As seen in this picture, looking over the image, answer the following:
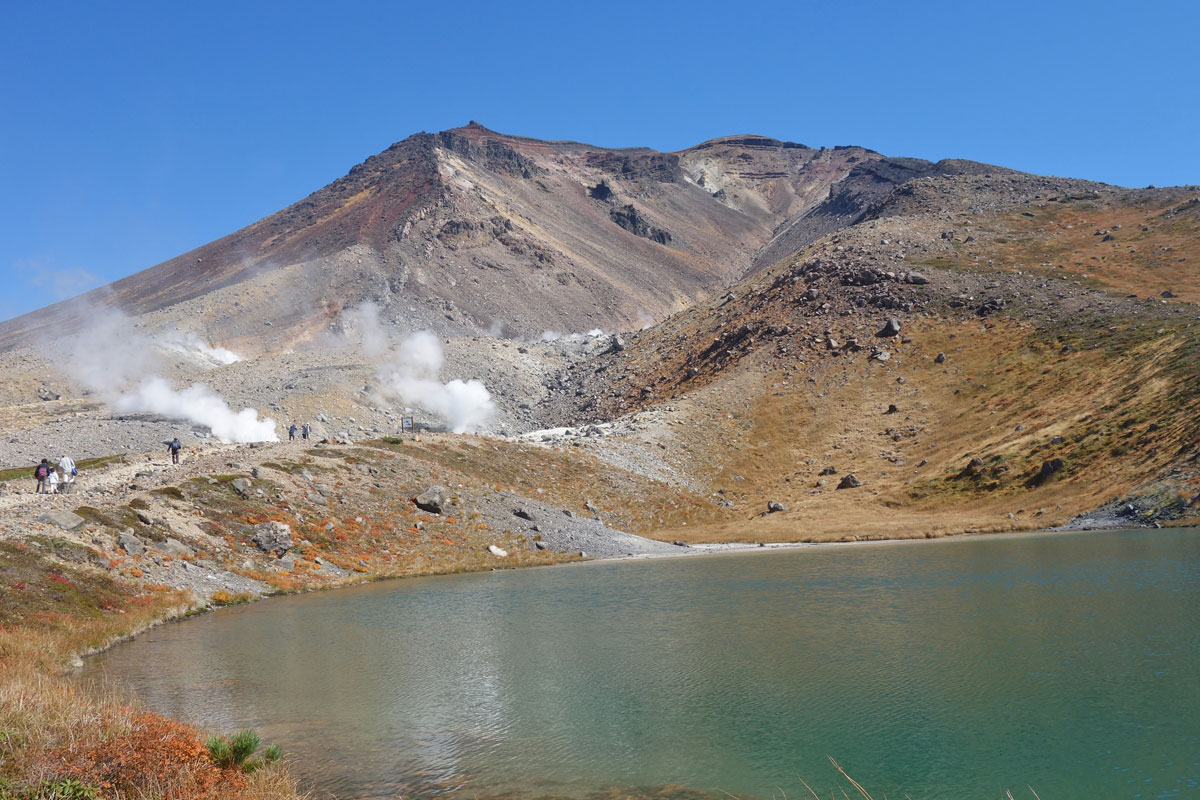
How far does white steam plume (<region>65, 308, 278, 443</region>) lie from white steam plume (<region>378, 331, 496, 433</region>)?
70.2 ft

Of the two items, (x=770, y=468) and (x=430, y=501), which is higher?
(x=430, y=501)

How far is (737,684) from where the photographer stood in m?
19.5

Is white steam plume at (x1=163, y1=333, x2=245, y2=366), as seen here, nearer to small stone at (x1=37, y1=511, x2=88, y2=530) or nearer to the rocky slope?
the rocky slope

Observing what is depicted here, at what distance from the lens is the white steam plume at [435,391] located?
104 metres

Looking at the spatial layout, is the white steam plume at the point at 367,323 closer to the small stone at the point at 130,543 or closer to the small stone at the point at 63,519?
the small stone at the point at 130,543

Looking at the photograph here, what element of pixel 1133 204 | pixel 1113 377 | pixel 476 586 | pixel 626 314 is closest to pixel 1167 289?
pixel 1113 377

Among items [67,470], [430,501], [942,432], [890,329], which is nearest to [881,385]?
[890,329]

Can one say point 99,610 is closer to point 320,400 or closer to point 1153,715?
point 1153,715

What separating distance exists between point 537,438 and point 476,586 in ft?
135

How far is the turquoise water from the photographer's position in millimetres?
14039

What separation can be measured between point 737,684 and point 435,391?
92398mm

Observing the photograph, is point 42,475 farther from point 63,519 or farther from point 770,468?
point 770,468

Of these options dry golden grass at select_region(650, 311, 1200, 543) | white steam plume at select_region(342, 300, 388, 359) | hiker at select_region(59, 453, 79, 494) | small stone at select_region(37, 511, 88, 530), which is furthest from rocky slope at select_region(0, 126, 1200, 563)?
small stone at select_region(37, 511, 88, 530)

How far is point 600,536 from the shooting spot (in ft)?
179
